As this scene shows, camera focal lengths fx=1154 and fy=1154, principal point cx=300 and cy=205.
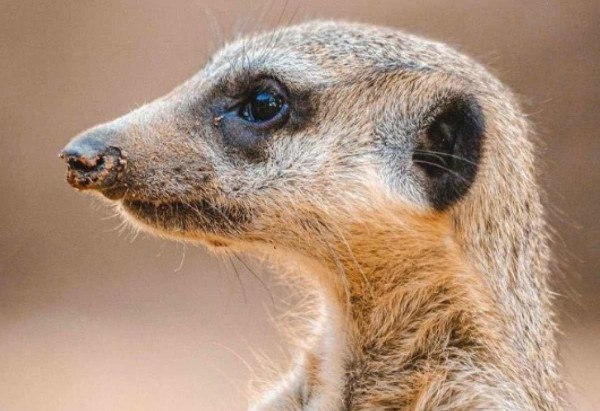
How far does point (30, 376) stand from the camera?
768 cm

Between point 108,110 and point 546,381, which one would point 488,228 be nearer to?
point 546,381

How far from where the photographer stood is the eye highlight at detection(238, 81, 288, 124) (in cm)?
333

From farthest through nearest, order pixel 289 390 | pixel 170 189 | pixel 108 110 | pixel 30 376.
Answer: pixel 108 110 < pixel 30 376 < pixel 289 390 < pixel 170 189

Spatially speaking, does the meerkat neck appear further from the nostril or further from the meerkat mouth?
the nostril

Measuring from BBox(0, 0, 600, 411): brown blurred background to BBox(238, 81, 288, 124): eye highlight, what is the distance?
4168 mm

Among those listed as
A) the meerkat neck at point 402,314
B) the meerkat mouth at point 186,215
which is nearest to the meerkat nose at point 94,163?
the meerkat mouth at point 186,215

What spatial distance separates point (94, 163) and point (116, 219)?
4.85m

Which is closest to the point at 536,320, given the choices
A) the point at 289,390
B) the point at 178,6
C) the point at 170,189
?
the point at 289,390

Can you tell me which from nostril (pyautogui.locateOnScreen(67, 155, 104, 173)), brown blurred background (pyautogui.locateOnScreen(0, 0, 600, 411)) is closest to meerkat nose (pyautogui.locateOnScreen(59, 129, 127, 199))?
nostril (pyautogui.locateOnScreen(67, 155, 104, 173))

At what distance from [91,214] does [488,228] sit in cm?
580

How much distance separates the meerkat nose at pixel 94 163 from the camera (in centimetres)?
308

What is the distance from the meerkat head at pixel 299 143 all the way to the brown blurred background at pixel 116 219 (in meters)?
4.12

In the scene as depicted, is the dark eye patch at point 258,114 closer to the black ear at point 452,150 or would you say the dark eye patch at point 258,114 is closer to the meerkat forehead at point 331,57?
the meerkat forehead at point 331,57

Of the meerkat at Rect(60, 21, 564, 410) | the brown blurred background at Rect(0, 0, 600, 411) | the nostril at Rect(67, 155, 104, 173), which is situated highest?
the brown blurred background at Rect(0, 0, 600, 411)
